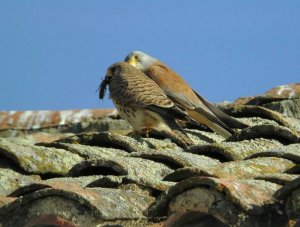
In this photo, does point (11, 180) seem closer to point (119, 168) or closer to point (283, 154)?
point (119, 168)

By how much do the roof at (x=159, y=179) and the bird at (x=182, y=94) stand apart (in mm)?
129

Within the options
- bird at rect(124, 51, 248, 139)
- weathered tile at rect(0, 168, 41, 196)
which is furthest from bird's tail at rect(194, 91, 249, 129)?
weathered tile at rect(0, 168, 41, 196)

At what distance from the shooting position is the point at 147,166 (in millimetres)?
5234

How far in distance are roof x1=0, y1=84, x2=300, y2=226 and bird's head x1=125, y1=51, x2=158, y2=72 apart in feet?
4.89

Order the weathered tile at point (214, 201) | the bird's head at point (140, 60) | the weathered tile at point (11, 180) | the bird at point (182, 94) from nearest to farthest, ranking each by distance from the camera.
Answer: the weathered tile at point (214, 201) < the weathered tile at point (11, 180) < the bird at point (182, 94) < the bird's head at point (140, 60)

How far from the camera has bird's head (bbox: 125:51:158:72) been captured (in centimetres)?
1003

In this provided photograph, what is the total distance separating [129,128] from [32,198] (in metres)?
5.91

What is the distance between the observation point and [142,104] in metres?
8.27

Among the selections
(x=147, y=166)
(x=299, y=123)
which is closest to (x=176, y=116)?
(x=299, y=123)

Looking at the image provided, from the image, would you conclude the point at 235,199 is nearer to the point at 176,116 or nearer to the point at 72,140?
the point at 72,140

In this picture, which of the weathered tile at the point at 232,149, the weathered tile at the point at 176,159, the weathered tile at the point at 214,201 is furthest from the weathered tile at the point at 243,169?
the weathered tile at the point at 214,201

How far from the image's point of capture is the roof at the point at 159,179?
3543mm

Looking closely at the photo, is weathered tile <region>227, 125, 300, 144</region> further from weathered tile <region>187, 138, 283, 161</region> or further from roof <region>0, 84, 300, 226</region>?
weathered tile <region>187, 138, 283, 161</region>

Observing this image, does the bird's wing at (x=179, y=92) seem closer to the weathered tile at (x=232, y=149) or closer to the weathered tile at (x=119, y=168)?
the weathered tile at (x=232, y=149)
